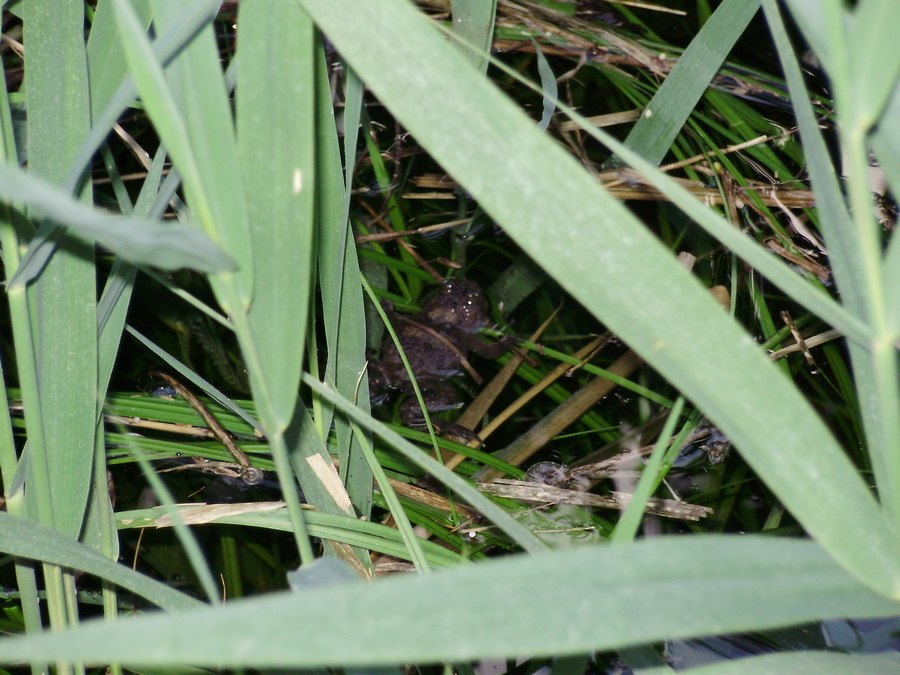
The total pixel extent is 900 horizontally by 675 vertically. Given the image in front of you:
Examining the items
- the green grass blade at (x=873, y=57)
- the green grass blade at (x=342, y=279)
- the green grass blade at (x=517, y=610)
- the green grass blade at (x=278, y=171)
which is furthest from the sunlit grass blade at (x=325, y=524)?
the green grass blade at (x=873, y=57)

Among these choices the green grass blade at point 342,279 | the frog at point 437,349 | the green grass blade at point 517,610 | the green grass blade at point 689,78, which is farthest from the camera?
the frog at point 437,349

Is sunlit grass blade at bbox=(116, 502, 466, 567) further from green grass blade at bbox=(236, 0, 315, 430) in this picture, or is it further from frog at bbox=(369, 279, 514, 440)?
frog at bbox=(369, 279, 514, 440)

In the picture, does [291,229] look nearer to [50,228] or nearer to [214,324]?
[50,228]

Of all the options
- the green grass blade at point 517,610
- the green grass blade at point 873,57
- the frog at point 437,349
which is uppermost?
the green grass blade at point 873,57

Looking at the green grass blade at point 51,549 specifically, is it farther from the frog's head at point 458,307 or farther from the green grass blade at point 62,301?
the frog's head at point 458,307

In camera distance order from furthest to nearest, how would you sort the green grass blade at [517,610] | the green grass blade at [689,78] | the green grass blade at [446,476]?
the green grass blade at [689,78] → the green grass blade at [446,476] → the green grass blade at [517,610]

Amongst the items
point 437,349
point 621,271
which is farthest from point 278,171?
point 437,349

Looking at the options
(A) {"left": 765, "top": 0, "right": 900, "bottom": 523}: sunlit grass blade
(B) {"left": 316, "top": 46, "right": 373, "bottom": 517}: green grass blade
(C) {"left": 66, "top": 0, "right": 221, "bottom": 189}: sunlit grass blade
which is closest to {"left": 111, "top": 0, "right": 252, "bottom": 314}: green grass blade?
(C) {"left": 66, "top": 0, "right": 221, "bottom": 189}: sunlit grass blade

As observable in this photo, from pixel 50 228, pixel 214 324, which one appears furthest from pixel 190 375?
pixel 214 324
